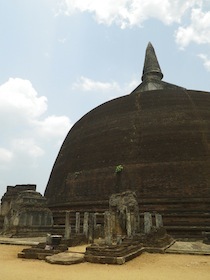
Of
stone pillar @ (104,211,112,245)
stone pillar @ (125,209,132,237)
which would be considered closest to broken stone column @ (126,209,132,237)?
stone pillar @ (125,209,132,237)

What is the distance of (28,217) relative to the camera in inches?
608

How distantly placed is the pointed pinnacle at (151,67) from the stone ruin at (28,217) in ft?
60.5

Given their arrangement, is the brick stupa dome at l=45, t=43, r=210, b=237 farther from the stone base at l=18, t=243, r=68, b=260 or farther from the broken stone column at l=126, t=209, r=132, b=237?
the stone base at l=18, t=243, r=68, b=260

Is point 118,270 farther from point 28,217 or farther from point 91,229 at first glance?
point 28,217

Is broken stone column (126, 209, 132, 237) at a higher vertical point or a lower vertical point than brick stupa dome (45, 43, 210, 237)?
lower

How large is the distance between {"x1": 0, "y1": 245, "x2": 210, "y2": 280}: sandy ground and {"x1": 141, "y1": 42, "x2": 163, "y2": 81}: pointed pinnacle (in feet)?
79.4

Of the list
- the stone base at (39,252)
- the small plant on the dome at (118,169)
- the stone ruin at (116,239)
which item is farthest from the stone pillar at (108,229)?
the small plant on the dome at (118,169)

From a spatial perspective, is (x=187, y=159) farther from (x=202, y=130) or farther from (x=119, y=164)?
(x=119, y=164)

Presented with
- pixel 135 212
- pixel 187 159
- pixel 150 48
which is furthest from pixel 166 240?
pixel 150 48

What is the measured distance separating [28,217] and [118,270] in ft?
35.0

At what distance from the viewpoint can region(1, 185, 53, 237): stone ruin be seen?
1497 cm

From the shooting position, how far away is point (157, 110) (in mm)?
17188

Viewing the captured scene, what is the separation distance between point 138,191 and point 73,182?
4.53m

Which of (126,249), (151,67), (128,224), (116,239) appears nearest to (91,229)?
(128,224)
